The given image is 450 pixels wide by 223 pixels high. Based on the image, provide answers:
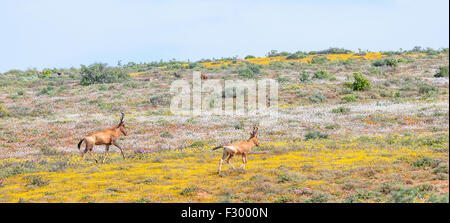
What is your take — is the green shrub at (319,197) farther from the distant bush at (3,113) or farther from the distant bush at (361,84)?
the distant bush at (3,113)

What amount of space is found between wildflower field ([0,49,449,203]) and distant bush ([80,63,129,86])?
33.1 feet

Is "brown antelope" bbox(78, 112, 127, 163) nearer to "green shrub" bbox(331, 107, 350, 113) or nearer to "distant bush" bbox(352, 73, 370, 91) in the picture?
"green shrub" bbox(331, 107, 350, 113)

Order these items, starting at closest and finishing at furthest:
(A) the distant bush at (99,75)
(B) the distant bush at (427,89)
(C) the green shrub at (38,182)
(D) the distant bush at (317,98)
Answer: (C) the green shrub at (38,182), (B) the distant bush at (427,89), (D) the distant bush at (317,98), (A) the distant bush at (99,75)

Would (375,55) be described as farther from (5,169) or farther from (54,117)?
(5,169)

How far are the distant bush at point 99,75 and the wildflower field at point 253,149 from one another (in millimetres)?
10092

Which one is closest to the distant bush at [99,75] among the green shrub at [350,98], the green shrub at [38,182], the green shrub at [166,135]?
the green shrub at [350,98]

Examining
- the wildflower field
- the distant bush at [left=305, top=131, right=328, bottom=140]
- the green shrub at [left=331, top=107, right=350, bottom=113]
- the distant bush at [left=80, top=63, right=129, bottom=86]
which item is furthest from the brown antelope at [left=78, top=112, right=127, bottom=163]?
the distant bush at [left=80, top=63, right=129, bottom=86]

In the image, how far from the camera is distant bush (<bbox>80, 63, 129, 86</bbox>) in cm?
6206

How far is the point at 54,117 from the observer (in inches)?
1453

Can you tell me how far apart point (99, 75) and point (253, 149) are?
4568cm

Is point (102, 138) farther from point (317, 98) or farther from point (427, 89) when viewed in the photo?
point (427, 89)

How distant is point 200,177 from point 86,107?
28952 mm

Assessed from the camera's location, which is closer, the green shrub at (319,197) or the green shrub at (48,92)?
the green shrub at (319,197)

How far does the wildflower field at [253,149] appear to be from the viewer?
13.4 m
